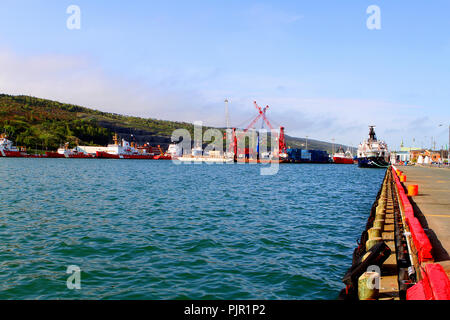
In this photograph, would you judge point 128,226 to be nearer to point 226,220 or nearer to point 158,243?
point 158,243

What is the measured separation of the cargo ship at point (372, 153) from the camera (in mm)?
104750

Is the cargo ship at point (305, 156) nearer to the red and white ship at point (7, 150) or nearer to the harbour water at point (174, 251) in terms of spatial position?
the red and white ship at point (7, 150)

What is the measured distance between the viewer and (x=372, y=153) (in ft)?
356

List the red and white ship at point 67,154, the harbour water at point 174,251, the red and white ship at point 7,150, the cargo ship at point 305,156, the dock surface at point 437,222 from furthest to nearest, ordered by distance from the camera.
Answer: the cargo ship at point 305,156, the red and white ship at point 67,154, the red and white ship at point 7,150, the harbour water at point 174,251, the dock surface at point 437,222

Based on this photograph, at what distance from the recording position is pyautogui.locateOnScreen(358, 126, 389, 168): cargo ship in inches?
4124

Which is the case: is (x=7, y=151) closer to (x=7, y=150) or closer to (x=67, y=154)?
(x=7, y=150)

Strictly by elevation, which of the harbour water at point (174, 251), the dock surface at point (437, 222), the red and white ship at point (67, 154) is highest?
the red and white ship at point (67, 154)

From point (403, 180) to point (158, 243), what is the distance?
2614cm

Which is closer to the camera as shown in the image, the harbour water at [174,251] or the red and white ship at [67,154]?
the harbour water at [174,251]

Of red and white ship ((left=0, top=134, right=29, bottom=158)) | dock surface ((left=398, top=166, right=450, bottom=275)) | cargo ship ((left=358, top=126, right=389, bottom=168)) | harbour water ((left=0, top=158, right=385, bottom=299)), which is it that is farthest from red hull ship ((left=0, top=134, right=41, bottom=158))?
dock surface ((left=398, top=166, right=450, bottom=275))

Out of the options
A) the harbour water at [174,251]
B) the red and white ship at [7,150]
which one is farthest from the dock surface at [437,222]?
the red and white ship at [7,150]

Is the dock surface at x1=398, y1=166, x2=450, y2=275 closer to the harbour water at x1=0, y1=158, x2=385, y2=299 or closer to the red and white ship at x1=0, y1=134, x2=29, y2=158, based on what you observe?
the harbour water at x1=0, y1=158, x2=385, y2=299

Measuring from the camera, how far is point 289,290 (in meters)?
8.77
